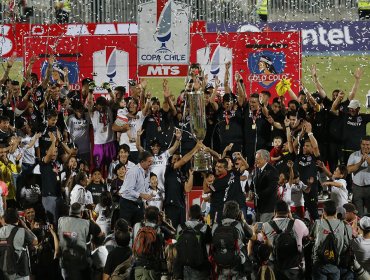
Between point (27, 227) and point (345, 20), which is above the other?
point (345, 20)

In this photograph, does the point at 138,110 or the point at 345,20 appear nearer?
the point at 138,110

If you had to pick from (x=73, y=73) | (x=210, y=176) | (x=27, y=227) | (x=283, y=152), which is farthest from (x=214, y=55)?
(x=27, y=227)

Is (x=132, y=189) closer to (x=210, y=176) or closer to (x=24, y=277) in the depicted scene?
(x=210, y=176)

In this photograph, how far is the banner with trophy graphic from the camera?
1756 cm

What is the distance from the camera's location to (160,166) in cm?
1677

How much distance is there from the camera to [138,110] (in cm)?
1903

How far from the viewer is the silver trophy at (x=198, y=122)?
1477cm

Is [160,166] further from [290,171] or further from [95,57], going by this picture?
[95,57]

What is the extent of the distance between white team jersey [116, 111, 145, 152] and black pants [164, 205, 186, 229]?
256cm

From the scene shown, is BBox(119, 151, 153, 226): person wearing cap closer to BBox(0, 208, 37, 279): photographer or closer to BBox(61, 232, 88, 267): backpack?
BBox(61, 232, 88, 267): backpack

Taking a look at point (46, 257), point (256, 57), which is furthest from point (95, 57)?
point (46, 257)

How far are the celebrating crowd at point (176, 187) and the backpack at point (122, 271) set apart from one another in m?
0.02

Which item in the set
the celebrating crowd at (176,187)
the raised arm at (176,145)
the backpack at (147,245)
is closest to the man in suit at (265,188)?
the celebrating crowd at (176,187)

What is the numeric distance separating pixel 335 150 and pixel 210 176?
13.3ft
